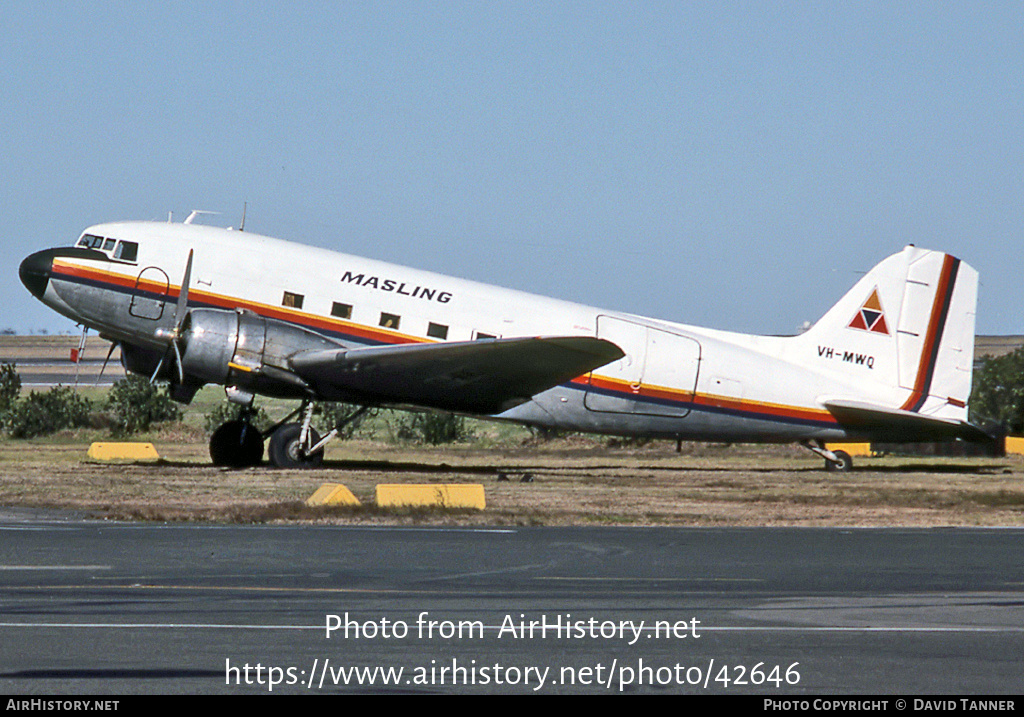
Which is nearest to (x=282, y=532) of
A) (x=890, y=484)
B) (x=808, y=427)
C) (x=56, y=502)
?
(x=56, y=502)

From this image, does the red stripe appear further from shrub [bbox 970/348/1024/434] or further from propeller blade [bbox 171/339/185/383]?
shrub [bbox 970/348/1024/434]

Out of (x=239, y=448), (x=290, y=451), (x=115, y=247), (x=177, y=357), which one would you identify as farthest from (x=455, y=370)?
(x=115, y=247)

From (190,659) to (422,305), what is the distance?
64.4 feet

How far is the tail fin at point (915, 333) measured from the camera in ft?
95.0

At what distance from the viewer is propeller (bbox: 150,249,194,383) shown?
24.4 meters

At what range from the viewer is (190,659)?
687 centimetres

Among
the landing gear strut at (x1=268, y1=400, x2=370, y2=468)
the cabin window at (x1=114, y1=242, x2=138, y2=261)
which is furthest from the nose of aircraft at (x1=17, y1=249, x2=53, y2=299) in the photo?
the landing gear strut at (x1=268, y1=400, x2=370, y2=468)

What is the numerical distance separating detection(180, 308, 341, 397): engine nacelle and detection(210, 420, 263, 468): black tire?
2.02 m

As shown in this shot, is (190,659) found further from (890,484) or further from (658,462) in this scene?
(658,462)

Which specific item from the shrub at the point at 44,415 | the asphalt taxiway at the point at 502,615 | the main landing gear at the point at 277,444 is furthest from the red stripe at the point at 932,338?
the shrub at the point at 44,415

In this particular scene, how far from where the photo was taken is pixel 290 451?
25438mm

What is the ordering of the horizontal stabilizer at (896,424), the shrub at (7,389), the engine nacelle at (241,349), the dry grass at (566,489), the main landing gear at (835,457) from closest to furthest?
the dry grass at (566,489)
the engine nacelle at (241,349)
the horizontal stabilizer at (896,424)
the main landing gear at (835,457)
the shrub at (7,389)

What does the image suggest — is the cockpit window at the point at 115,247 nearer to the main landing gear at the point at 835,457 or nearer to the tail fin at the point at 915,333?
the tail fin at the point at 915,333

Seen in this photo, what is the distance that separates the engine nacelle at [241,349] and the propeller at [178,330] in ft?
0.44
